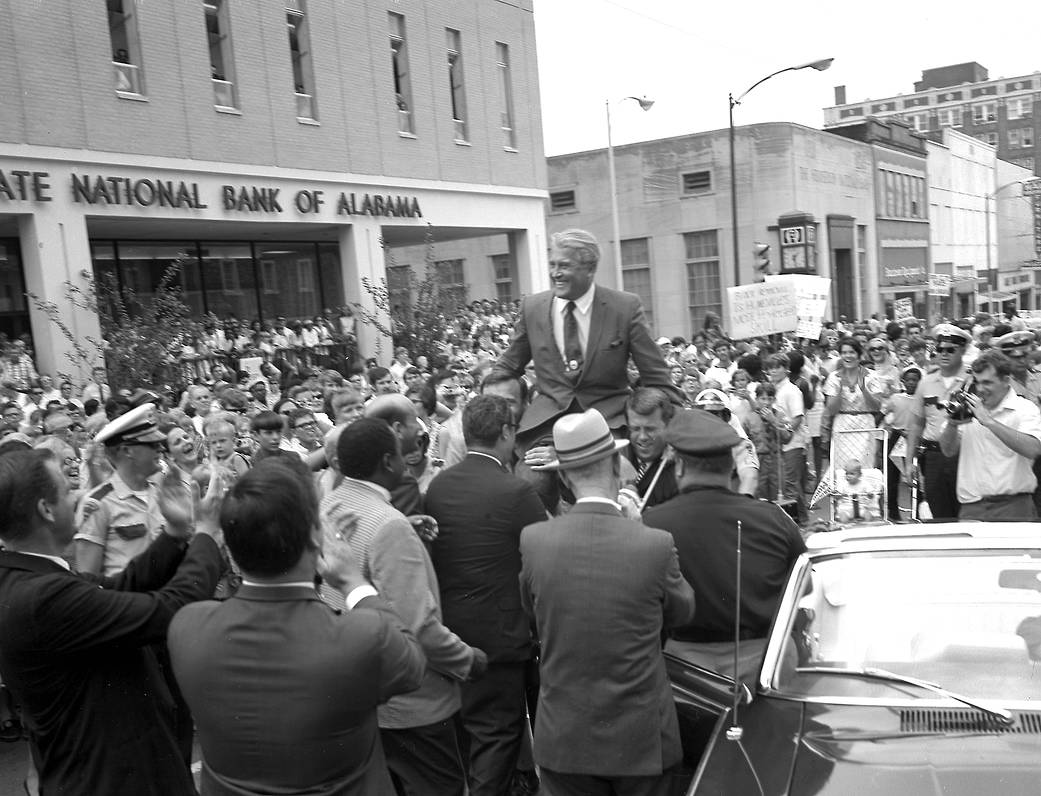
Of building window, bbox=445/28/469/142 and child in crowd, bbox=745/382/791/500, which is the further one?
building window, bbox=445/28/469/142

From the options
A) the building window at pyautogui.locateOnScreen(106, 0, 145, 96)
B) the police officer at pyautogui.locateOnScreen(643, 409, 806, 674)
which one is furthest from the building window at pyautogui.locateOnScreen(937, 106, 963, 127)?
the police officer at pyautogui.locateOnScreen(643, 409, 806, 674)

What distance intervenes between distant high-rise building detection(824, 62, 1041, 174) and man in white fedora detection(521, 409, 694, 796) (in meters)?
117

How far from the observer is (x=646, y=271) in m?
44.5

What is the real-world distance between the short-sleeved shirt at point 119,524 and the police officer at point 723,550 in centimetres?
232

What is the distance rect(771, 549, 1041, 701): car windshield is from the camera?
3346mm

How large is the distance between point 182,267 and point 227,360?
12.8 feet

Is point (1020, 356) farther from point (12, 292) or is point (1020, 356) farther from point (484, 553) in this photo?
point (12, 292)

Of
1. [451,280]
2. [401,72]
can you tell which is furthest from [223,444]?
[451,280]

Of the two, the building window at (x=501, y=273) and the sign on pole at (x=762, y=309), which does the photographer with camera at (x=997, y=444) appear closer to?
the sign on pole at (x=762, y=309)

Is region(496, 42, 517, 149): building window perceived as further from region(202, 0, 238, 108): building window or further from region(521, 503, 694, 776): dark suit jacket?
region(521, 503, 694, 776): dark suit jacket

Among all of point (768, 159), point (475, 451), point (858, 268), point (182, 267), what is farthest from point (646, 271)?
point (475, 451)

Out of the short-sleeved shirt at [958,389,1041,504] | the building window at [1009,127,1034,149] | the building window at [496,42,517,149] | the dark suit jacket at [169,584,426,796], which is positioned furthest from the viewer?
the building window at [1009,127,1034,149]

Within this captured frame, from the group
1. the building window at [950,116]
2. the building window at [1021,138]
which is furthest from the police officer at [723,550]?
the building window at [950,116]

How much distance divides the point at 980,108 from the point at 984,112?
719 millimetres
